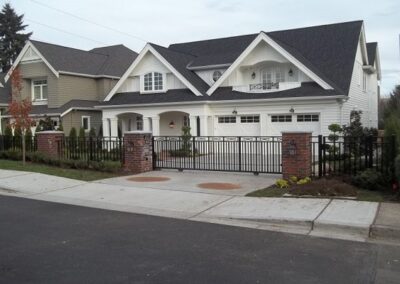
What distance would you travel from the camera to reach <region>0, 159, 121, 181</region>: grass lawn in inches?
562

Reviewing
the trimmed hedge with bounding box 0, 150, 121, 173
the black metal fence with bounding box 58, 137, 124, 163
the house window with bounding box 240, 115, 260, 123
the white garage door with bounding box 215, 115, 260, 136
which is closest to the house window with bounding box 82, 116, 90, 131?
the white garage door with bounding box 215, 115, 260, 136

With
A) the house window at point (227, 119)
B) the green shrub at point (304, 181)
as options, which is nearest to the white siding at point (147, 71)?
the house window at point (227, 119)

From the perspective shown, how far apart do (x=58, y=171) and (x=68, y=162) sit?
106 cm

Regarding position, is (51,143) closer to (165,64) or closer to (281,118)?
(165,64)

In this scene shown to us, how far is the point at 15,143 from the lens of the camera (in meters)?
19.3

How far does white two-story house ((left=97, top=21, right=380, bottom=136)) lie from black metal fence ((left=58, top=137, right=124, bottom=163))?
9.15m

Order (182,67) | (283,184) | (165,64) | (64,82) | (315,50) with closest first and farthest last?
(283,184), (315,50), (165,64), (182,67), (64,82)

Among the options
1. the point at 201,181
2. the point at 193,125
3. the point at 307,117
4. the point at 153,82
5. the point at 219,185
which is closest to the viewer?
the point at 219,185

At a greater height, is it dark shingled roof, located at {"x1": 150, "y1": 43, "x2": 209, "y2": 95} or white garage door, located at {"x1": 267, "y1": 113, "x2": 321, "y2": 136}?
dark shingled roof, located at {"x1": 150, "y1": 43, "x2": 209, "y2": 95}

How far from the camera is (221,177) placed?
14180 mm

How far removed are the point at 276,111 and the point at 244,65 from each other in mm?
3537

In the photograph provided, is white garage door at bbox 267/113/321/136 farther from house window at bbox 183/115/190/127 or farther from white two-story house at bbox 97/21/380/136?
house window at bbox 183/115/190/127

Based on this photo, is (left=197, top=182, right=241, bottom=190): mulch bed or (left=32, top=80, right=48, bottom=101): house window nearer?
(left=197, top=182, right=241, bottom=190): mulch bed

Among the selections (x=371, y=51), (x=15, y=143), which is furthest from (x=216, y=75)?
(x=15, y=143)
